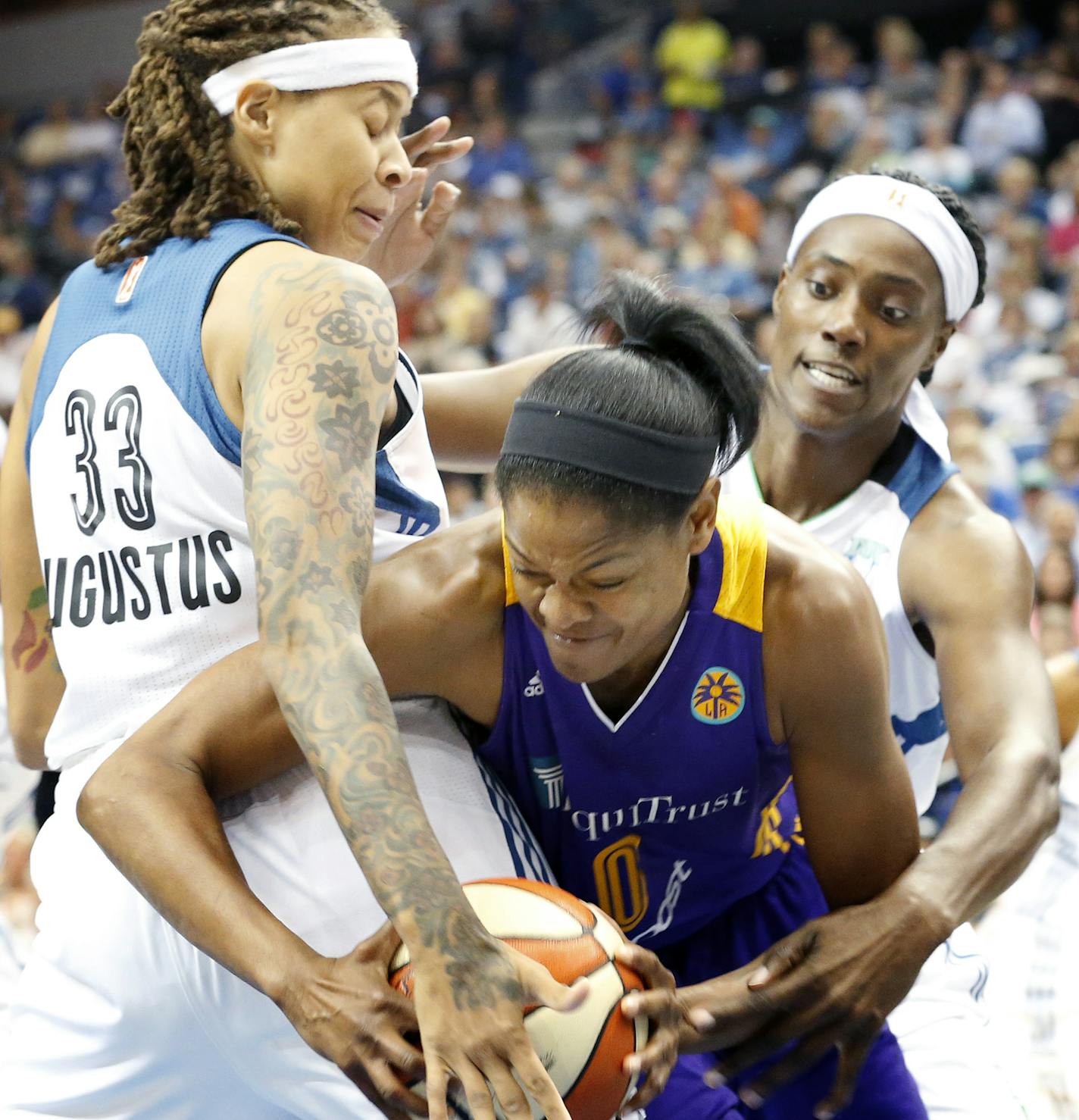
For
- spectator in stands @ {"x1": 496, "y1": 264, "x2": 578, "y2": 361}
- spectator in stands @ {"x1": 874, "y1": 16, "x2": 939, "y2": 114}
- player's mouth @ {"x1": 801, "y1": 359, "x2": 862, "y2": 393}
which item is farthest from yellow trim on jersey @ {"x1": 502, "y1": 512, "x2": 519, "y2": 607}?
spectator in stands @ {"x1": 874, "y1": 16, "x2": 939, "y2": 114}

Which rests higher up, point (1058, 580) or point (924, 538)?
point (924, 538)

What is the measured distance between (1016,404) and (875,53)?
5771mm

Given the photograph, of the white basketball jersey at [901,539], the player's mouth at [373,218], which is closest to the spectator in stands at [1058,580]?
the white basketball jersey at [901,539]

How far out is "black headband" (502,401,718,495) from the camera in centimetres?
217

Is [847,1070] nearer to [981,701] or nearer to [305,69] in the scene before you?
[981,701]

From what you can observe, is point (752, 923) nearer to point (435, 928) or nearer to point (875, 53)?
point (435, 928)

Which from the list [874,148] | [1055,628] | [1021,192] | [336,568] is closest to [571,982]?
[336,568]

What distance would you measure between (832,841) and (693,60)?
509 inches

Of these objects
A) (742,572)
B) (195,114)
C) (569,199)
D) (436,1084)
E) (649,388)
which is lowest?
(569,199)

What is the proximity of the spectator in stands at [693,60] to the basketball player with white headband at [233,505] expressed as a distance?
12.2m

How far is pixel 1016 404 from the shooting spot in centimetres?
922

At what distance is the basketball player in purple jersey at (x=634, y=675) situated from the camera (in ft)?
7.13

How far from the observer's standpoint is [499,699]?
245 centimetres

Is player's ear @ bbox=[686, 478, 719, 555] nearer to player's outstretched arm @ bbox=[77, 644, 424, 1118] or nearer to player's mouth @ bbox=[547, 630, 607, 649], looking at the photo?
player's mouth @ bbox=[547, 630, 607, 649]
